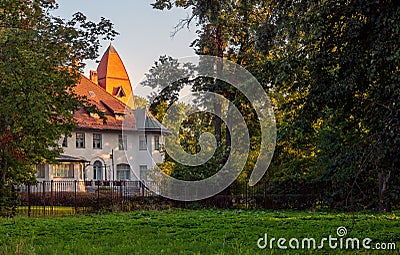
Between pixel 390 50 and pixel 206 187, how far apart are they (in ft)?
71.0

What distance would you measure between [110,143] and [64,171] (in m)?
5.72

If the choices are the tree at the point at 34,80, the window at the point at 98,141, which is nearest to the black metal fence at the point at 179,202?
the tree at the point at 34,80

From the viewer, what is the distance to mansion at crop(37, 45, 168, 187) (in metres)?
50.1

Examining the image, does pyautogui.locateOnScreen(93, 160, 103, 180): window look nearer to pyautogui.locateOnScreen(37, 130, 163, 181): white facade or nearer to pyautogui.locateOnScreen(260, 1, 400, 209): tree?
pyautogui.locateOnScreen(37, 130, 163, 181): white facade

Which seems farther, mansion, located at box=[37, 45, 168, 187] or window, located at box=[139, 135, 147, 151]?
Answer: window, located at box=[139, 135, 147, 151]

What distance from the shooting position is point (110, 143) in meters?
52.9

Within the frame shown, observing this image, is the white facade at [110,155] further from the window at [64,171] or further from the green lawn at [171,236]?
the green lawn at [171,236]

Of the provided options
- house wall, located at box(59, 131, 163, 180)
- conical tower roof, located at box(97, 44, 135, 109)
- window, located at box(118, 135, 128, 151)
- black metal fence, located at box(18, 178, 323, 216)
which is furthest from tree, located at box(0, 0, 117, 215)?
conical tower roof, located at box(97, 44, 135, 109)

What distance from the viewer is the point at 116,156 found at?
175 feet

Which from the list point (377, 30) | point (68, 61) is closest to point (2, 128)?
point (68, 61)

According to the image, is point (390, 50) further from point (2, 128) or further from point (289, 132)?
point (2, 128)

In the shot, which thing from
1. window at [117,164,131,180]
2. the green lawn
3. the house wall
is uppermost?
the house wall

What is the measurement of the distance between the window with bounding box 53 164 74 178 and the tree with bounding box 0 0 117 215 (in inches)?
969

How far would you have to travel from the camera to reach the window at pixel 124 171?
53.2 m
